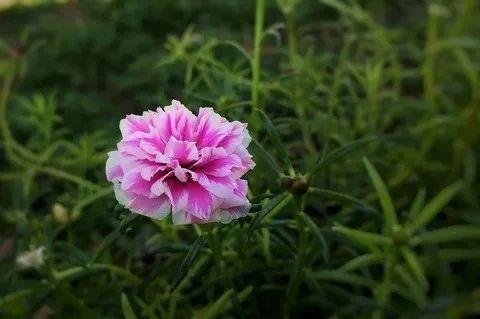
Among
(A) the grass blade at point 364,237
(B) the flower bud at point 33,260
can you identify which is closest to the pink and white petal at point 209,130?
(A) the grass blade at point 364,237

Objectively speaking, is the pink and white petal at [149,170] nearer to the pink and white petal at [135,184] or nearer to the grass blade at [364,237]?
the pink and white petal at [135,184]

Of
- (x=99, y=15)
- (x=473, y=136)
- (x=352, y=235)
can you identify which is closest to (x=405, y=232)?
(x=352, y=235)

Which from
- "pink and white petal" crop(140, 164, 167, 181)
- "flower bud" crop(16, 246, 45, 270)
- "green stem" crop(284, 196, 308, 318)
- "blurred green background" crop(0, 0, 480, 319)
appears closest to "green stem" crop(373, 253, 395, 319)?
"blurred green background" crop(0, 0, 480, 319)

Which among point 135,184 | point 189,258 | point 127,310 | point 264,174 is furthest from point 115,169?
point 264,174

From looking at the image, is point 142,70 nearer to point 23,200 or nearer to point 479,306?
point 23,200

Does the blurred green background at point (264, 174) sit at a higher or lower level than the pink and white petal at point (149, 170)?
lower
